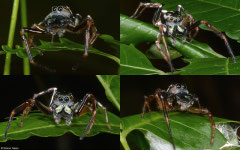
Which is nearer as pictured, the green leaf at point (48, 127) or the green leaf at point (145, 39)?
the green leaf at point (48, 127)

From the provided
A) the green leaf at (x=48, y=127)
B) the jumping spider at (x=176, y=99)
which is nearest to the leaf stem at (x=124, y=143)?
the green leaf at (x=48, y=127)

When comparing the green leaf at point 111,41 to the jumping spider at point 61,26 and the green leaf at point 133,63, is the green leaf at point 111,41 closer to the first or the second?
the jumping spider at point 61,26

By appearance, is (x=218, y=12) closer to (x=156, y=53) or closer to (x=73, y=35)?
(x=156, y=53)

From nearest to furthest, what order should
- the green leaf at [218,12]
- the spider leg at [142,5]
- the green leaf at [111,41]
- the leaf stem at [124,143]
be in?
1. the leaf stem at [124,143]
2. the green leaf at [218,12]
3. the green leaf at [111,41]
4. the spider leg at [142,5]

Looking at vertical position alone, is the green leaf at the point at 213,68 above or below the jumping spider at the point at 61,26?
below

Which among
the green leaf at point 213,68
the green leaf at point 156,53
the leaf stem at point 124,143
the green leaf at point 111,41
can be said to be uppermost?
the green leaf at point 111,41

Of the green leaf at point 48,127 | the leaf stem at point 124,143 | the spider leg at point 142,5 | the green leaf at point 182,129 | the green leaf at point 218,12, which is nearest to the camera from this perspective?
the leaf stem at point 124,143

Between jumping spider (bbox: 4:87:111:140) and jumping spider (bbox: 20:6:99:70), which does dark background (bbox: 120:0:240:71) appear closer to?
jumping spider (bbox: 20:6:99:70)
